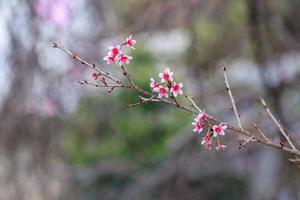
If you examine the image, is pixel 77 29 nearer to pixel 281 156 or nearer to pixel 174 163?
pixel 174 163

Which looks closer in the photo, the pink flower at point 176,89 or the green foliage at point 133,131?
the pink flower at point 176,89

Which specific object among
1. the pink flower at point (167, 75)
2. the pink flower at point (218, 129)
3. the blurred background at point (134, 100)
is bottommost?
the pink flower at point (218, 129)

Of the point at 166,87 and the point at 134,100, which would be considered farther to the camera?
the point at 134,100

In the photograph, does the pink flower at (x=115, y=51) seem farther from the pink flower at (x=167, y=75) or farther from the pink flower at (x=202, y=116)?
the pink flower at (x=202, y=116)

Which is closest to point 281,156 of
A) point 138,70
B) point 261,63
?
point 261,63

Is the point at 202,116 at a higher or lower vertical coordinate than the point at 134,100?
lower

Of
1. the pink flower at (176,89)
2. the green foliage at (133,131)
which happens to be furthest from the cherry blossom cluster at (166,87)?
the green foliage at (133,131)

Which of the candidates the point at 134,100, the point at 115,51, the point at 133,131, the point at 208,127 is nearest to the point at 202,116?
the point at 208,127

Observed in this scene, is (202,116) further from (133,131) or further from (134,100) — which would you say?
(133,131)

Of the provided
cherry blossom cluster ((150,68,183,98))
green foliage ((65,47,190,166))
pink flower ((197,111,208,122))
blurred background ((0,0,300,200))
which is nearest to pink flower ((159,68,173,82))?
cherry blossom cluster ((150,68,183,98))
